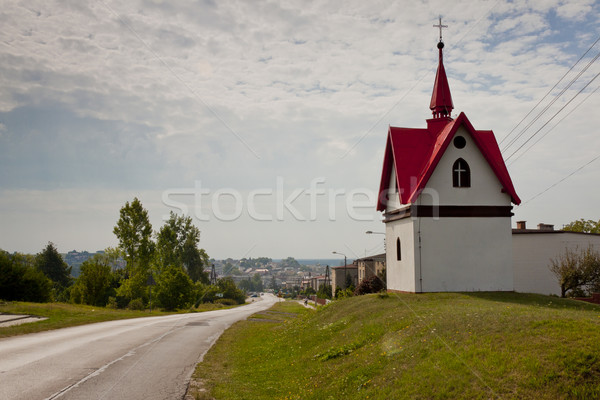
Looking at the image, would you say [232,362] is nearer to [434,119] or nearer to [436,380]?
[436,380]

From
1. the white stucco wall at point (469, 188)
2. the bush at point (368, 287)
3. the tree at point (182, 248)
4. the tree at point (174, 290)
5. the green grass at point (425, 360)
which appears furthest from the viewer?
the tree at point (182, 248)

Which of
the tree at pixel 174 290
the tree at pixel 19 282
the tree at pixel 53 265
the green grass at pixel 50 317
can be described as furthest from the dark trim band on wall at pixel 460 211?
the tree at pixel 53 265

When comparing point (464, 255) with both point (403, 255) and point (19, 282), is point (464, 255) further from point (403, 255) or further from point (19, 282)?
point (19, 282)

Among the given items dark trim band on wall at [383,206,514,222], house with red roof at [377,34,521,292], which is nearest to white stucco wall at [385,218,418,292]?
house with red roof at [377,34,521,292]

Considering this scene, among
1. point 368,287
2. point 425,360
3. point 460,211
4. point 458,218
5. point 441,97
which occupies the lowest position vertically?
point 368,287

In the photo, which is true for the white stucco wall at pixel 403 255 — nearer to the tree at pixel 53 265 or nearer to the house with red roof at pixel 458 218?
the house with red roof at pixel 458 218

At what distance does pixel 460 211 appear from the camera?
23078 millimetres

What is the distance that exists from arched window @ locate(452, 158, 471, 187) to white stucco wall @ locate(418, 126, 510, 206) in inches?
6.4

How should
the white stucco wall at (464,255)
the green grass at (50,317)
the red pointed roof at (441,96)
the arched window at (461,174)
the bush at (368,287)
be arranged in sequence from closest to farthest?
the green grass at (50,317)
the white stucco wall at (464,255)
the arched window at (461,174)
the red pointed roof at (441,96)
the bush at (368,287)

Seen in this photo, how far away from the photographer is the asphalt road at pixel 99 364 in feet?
37.1

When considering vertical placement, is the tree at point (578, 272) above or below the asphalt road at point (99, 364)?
above

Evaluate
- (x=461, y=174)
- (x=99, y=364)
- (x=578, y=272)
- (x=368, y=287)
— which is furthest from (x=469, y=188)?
(x=99, y=364)

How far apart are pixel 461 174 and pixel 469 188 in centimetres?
83

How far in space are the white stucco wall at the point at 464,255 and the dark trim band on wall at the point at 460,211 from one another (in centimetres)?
21
